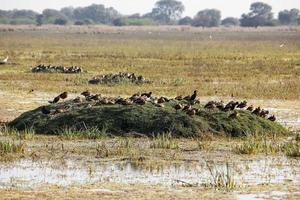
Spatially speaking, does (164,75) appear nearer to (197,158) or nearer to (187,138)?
(187,138)

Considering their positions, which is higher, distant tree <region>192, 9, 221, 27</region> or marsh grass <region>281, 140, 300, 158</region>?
marsh grass <region>281, 140, 300, 158</region>

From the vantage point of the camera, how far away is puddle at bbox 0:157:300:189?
503 inches

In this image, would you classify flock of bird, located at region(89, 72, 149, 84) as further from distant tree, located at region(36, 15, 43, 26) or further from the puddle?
distant tree, located at region(36, 15, 43, 26)

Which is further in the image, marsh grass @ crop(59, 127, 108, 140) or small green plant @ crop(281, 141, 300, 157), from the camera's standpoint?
marsh grass @ crop(59, 127, 108, 140)

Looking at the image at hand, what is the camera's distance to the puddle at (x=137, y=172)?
1277 centimetres

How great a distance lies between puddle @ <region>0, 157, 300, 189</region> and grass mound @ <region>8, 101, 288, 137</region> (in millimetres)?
2777

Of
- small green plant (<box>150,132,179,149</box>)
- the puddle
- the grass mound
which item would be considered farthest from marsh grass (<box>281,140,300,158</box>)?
small green plant (<box>150,132,179,149</box>)

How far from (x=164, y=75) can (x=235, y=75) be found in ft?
10.5

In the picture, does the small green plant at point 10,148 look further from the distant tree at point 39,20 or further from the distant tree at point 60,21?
the distant tree at point 60,21

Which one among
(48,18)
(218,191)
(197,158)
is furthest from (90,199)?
(48,18)

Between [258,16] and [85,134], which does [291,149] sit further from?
[258,16]

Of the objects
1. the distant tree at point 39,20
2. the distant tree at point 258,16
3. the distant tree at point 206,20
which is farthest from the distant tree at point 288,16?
the distant tree at point 39,20

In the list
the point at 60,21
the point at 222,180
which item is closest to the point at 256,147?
the point at 222,180

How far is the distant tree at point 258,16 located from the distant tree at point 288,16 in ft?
9.58
